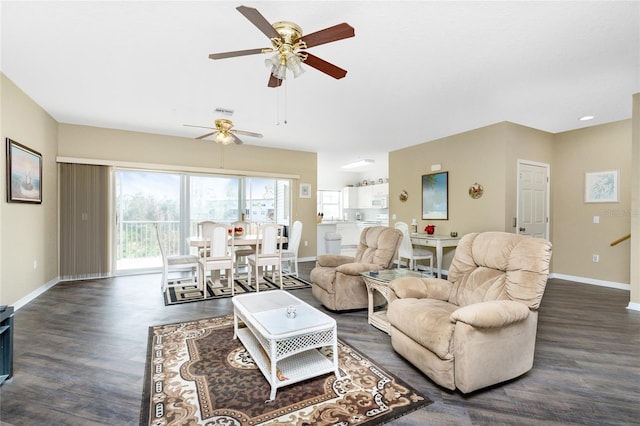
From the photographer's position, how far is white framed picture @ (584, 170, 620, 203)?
469cm

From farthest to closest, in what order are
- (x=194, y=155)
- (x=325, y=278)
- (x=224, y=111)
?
(x=194, y=155) < (x=224, y=111) < (x=325, y=278)

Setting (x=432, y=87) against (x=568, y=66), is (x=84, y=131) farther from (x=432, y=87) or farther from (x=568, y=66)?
(x=568, y=66)

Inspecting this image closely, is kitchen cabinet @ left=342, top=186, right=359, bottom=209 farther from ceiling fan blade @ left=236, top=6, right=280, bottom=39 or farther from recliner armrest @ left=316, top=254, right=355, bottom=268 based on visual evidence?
ceiling fan blade @ left=236, top=6, right=280, bottom=39

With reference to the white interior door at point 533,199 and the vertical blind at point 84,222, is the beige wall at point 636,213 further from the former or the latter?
the vertical blind at point 84,222

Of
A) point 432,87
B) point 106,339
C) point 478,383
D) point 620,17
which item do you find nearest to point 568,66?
point 620,17

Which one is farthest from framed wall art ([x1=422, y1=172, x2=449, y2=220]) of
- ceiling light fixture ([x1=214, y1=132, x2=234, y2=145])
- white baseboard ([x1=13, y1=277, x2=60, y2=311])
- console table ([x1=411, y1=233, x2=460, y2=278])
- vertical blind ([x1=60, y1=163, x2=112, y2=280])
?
white baseboard ([x1=13, y1=277, x2=60, y2=311])

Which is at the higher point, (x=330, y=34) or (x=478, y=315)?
(x=330, y=34)

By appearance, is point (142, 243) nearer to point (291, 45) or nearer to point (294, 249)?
point (294, 249)

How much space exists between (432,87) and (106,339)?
429 centimetres

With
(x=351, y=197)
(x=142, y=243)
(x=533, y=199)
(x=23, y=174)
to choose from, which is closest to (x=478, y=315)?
(x=533, y=199)

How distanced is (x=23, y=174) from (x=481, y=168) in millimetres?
6578

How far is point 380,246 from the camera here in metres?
3.66

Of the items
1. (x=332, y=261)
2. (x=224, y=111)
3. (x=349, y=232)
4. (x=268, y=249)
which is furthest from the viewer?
(x=349, y=232)

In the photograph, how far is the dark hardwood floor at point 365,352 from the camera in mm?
1737
